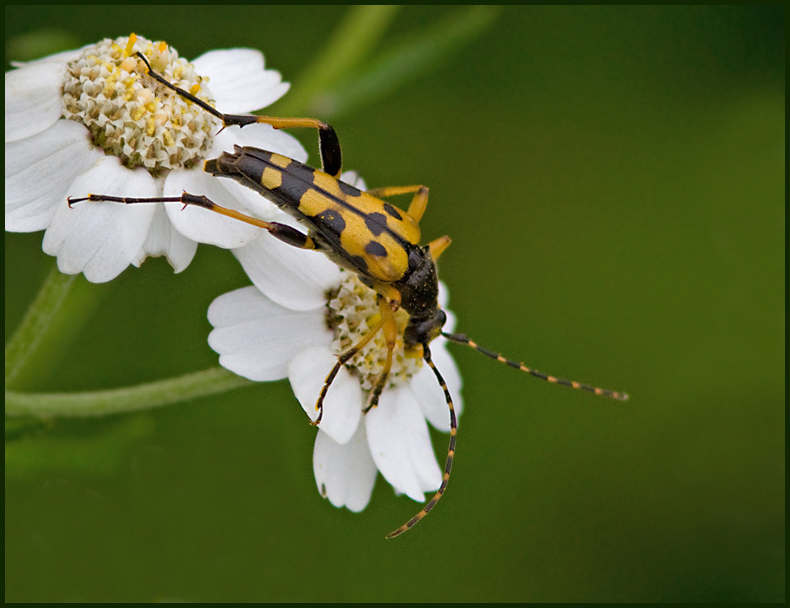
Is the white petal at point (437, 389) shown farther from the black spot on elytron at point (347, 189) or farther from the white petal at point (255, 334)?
the black spot on elytron at point (347, 189)

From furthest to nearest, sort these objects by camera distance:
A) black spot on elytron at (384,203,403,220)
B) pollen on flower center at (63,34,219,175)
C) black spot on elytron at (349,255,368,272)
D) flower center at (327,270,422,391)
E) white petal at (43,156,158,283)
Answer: black spot on elytron at (384,203,403,220) < black spot on elytron at (349,255,368,272) < flower center at (327,270,422,391) < pollen on flower center at (63,34,219,175) < white petal at (43,156,158,283)

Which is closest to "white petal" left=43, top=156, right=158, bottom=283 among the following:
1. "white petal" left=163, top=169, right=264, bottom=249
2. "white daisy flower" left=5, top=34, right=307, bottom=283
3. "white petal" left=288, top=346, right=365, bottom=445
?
"white daisy flower" left=5, top=34, right=307, bottom=283

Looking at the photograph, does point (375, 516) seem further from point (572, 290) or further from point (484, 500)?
point (572, 290)

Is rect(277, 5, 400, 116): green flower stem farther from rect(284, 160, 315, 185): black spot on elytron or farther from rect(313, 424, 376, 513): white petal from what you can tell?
rect(313, 424, 376, 513): white petal

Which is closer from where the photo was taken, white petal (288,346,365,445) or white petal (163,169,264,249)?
white petal (163,169,264,249)

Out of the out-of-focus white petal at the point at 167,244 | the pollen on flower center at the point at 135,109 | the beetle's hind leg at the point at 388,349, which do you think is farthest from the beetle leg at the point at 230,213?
the beetle's hind leg at the point at 388,349

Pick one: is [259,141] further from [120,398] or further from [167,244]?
[120,398]

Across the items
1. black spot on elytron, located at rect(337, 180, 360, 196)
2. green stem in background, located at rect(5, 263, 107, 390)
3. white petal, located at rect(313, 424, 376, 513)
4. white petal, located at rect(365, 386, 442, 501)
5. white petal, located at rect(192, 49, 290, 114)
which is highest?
white petal, located at rect(192, 49, 290, 114)

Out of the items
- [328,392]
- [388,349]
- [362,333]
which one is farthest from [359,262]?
[328,392]
